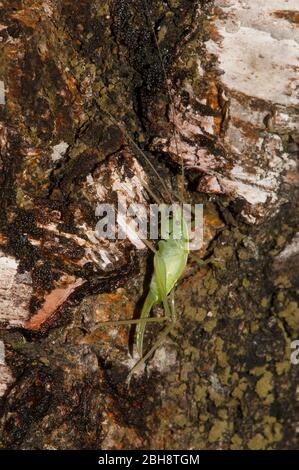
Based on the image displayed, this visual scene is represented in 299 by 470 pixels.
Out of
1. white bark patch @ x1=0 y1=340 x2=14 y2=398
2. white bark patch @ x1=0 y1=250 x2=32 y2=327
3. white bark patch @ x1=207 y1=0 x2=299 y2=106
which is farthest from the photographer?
white bark patch @ x1=0 y1=340 x2=14 y2=398

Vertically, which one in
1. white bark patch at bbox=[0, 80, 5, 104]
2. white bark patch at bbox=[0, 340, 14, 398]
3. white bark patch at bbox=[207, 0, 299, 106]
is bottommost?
white bark patch at bbox=[0, 340, 14, 398]

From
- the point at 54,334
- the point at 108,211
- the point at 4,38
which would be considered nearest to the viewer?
the point at 4,38

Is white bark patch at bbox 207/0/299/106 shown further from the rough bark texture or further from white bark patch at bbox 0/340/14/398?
white bark patch at bbox 0/340/14/398

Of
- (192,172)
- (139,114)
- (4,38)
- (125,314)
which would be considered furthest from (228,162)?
(4,38)

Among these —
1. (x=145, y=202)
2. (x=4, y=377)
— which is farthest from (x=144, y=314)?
(x=4, y=377)

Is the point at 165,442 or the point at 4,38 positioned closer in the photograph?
the point at 4,38

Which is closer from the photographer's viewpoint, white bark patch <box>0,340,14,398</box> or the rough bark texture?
the rough bark texture

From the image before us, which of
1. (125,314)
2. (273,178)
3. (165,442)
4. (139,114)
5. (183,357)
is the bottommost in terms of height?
(165,442)

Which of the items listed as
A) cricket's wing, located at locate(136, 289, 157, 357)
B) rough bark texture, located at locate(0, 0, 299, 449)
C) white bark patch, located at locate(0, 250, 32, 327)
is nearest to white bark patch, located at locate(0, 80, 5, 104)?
rough bark texture, located at locate(0, 0, 299, 449)

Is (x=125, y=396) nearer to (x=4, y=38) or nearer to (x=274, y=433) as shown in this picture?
(x=274, y=433)
